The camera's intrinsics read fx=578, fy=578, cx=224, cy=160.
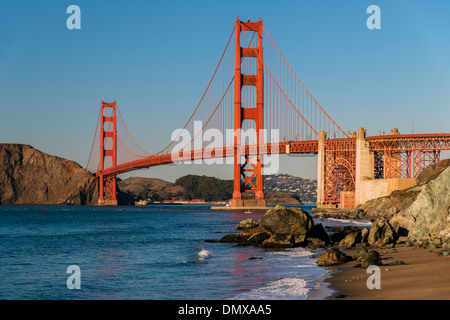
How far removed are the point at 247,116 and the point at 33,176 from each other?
100.0 metres

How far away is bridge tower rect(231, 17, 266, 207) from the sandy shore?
188ft

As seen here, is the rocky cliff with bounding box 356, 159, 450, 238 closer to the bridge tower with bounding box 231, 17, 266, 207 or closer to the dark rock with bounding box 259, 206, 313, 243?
the dark rock with bounding box 259, 206, 313, 243

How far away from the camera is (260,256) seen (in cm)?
2402

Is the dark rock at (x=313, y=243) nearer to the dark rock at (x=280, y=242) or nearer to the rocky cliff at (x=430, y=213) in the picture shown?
the dark rock at (x=280, y=242)

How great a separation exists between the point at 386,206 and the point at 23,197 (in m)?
129

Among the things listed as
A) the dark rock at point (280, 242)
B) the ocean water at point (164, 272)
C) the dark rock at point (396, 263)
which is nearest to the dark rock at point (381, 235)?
the ocean water at point (164, 272)

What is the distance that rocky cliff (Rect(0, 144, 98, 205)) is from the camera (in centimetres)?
15575

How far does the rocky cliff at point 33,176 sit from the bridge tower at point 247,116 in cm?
8180

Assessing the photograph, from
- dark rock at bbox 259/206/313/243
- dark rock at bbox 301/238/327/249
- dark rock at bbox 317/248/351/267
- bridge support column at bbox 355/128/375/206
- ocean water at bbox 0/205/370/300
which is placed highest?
bridge support column at bbox 355/128/375/206

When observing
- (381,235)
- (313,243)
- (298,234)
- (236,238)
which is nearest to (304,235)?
(298,234)

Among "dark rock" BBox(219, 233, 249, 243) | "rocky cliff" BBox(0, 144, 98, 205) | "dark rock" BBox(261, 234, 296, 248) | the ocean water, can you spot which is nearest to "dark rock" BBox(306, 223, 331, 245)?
"dark rock" BBox(261, 234, 296, 248)

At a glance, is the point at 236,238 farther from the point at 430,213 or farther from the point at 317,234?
the point at 430,213
